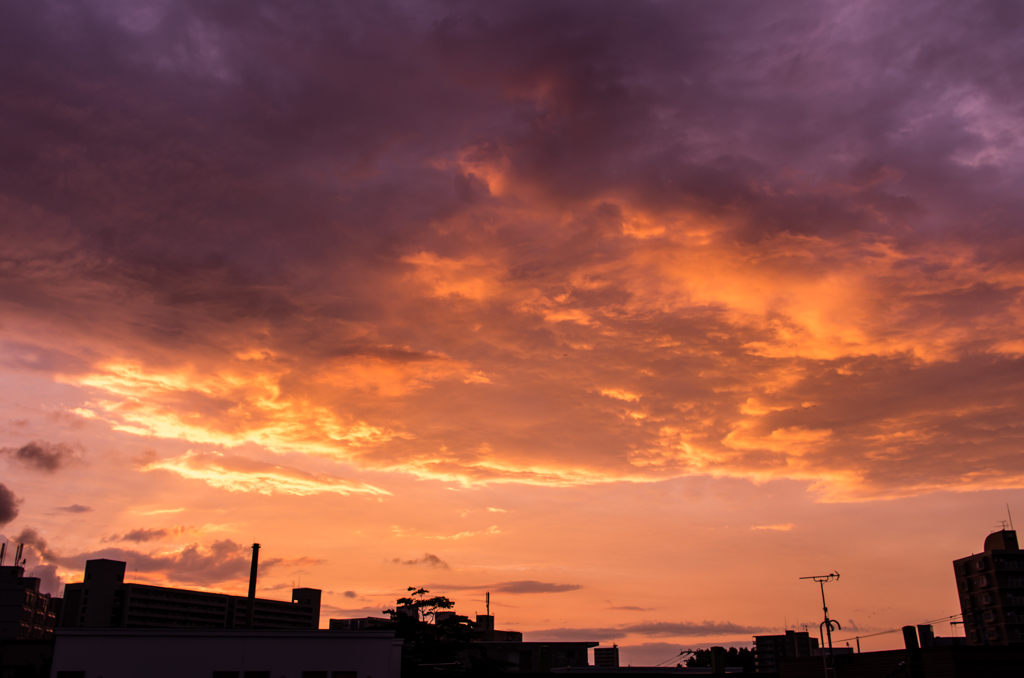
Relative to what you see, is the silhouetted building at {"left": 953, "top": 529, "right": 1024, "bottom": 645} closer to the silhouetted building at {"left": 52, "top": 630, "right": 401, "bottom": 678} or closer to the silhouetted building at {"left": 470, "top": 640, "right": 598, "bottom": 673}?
the silhouetted building at {"left": 470, "top": 640, "right": 598, "bottom": 673}

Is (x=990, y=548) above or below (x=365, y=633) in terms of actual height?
above

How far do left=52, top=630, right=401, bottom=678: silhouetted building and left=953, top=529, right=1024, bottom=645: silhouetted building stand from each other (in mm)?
123983

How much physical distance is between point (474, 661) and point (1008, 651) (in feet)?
156

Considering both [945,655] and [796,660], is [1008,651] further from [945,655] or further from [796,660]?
[796,660]

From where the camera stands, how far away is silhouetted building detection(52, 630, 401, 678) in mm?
48719

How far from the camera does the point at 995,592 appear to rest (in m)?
133

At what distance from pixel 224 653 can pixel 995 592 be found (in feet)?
446

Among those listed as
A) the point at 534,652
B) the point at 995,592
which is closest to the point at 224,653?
the point at 534,652

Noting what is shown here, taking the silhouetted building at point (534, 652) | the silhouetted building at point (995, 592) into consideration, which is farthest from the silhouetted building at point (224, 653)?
the silhouetted building at point (995, 592)

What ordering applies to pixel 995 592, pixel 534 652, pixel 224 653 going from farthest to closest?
pixel 995 592, pixel 534 652, pixel 224 653

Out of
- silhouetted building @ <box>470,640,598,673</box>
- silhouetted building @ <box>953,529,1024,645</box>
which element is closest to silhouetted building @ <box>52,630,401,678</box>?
silhouetted building @ <box>470,640,598,673</box>

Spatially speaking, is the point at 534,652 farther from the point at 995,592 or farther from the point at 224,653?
the point at 995,592

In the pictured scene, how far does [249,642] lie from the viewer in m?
51.1

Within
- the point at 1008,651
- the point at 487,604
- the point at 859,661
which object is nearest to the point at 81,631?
the point at 859,661
